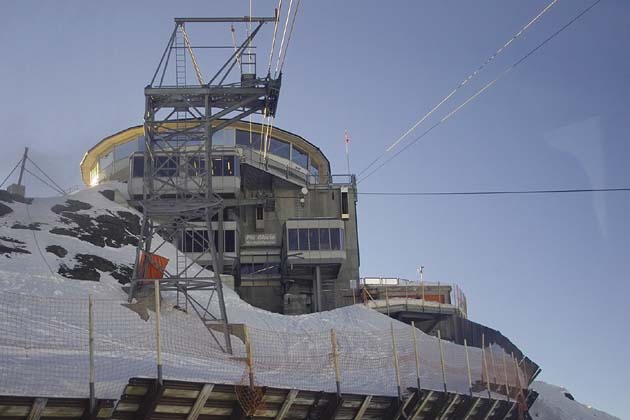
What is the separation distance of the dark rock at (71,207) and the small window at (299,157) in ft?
66.1

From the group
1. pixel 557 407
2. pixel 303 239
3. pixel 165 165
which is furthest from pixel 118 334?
pixel 557 407

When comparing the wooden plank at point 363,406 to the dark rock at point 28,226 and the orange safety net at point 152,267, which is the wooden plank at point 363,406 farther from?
the dark rock at point 28,226

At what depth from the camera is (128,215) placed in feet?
178

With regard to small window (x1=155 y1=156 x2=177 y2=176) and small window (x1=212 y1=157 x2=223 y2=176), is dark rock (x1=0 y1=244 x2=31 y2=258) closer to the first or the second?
small window (x1=155 y1=156 x2=177 y2=176)

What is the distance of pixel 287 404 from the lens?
21484mm

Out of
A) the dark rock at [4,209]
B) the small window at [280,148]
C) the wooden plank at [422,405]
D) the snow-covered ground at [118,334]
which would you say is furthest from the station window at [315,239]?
the wooden plank at [422,405]

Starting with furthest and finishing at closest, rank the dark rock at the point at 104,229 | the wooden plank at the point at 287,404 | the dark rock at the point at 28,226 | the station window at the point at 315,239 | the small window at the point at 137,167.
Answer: the small window at the point at 137,167 → the station window at the point at 315,239 → the dark rock at the point at 104,229 → the dark rock at the point at 28,226 → the wooden plank at the point at 287,404

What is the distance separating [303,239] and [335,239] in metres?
2.30

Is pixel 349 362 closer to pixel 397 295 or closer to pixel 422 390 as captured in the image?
pixel 422 390

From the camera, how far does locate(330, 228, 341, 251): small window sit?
190 ft

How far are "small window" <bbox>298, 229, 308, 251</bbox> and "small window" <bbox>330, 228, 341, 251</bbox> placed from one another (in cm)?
180

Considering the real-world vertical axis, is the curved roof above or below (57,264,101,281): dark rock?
above

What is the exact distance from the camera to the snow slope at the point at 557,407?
1827 inches

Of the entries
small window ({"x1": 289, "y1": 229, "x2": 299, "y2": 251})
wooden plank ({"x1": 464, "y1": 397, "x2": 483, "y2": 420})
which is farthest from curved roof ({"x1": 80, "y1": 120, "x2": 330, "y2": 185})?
wooden plank ({"x1": 464, "y1": 397, "x2": 483, "y2": 420})
